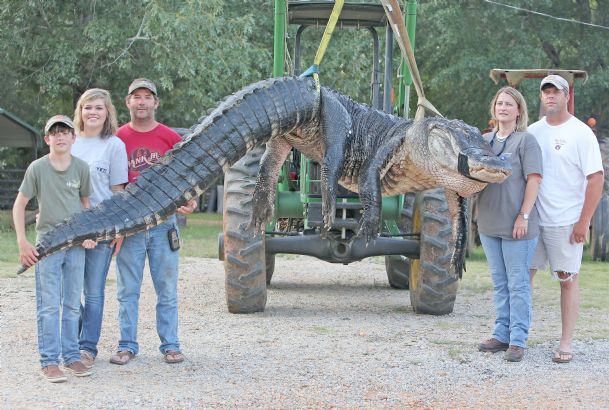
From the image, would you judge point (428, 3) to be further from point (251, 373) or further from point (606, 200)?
point (251, 373)

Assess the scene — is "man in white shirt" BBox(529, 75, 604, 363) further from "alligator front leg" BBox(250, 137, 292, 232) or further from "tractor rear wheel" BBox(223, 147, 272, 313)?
"tractor rear wheel" BBox(223, 147, 272, 313)

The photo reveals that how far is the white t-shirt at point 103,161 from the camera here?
635cm

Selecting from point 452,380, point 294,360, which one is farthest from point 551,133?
point 294,360

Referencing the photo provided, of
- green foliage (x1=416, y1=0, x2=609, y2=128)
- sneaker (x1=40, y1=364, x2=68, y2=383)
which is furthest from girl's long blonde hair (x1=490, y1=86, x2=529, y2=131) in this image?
green foliage (x1=416, y1=0, x2=609, y2=128)

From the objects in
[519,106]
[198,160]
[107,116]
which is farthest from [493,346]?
[107,116]

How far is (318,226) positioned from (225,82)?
1149 cm

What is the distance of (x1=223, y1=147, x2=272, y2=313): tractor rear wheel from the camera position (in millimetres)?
8734

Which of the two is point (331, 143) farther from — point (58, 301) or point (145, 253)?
point (58, 301)

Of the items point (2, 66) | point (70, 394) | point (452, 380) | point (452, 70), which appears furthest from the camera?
point (452, 70)

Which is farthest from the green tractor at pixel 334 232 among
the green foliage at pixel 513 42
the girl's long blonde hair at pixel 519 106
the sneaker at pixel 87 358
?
the green foliage at pixel 513 42

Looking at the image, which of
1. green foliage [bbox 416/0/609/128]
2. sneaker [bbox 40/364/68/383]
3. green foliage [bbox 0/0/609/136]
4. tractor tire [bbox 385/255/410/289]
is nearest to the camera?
sneaker [bbox 40/364/68/383]

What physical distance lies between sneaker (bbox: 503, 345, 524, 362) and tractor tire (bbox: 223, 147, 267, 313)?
2.73 m

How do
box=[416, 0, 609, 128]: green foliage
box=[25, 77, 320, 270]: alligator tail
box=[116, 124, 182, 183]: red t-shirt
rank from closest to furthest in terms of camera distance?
1. box=[25, 77, 320, 270]: alligator tail
2. box=[116, 124, 182, 183]: red t-shirt
3. box=[416, 0, 609, 128]: green foliage

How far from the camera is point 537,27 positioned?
23.6m
